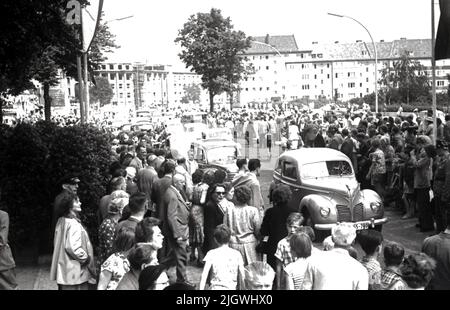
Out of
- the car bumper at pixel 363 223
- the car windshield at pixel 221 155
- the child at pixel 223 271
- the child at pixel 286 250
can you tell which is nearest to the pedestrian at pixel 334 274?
the child at pixel 223 271

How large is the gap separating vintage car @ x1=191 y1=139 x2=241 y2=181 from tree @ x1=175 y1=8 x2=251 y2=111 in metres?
41.2

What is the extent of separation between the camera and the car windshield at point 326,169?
45.6 feet

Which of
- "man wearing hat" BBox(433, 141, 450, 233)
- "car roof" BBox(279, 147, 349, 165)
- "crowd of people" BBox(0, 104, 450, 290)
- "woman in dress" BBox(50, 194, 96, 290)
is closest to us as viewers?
"crowd of people" BBox(0, 104, 450, 290)

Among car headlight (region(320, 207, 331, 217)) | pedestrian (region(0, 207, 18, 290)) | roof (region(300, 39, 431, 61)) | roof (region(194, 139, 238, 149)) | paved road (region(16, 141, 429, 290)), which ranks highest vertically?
roof (region(300, 39, 431, 61))

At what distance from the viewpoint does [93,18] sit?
1463 centimetres

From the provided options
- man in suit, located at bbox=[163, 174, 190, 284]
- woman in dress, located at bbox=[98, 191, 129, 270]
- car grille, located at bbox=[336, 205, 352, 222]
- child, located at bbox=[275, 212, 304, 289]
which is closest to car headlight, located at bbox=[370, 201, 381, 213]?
car grille, located at bbox=[336, 205, 352, 222]

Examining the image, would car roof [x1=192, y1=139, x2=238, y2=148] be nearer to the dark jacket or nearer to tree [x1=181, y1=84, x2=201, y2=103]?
the dark jacket

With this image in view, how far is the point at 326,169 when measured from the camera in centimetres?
1401

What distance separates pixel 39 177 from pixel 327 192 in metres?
5.83

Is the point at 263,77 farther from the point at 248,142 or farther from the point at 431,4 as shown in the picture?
the point at 431,4

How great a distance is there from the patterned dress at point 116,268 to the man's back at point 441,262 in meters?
3.13

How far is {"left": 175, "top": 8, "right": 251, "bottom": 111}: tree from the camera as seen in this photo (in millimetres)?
62250

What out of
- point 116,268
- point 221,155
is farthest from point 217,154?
point 116,268

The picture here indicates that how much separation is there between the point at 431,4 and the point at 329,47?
155m
